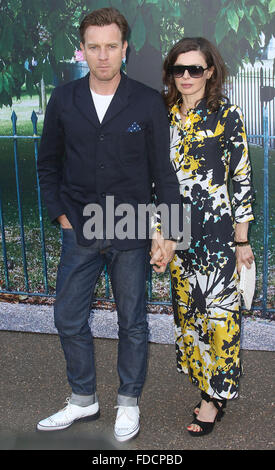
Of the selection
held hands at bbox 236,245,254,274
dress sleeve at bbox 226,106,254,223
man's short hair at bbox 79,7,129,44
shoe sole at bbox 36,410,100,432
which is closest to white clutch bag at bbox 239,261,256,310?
held hands at bbox 236,245,254,274

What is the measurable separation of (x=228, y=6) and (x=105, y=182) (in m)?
3.49

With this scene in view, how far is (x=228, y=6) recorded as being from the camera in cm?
575

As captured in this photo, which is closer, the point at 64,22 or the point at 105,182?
the point at 105,182

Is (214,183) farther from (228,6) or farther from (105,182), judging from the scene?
(228,6)

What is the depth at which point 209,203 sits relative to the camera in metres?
3.03

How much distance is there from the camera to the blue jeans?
3.06 m

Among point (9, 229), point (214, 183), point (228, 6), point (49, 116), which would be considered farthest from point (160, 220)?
point (9, 229)

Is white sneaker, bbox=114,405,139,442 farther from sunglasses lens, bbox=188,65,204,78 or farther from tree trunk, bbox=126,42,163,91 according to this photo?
tree trunk, bbox=126,42,163,91

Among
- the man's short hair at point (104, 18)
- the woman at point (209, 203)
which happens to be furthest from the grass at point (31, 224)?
the man's short hair at point (104, 18)

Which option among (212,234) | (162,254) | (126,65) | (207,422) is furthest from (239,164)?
(126,65)

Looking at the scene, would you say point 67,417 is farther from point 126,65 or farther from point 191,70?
point 126,65

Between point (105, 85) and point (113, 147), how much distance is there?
0.30m

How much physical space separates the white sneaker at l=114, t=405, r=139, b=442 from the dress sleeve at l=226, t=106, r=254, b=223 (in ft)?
3.74
